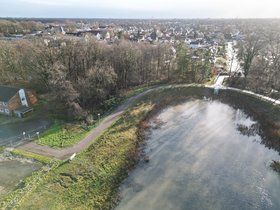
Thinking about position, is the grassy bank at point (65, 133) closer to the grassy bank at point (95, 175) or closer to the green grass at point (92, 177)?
the grassy bank at point (95, 175)

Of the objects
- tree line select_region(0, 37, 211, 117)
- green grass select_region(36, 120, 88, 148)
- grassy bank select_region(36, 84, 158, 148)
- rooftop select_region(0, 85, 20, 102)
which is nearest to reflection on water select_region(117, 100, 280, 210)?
grassy bank select_region(36, 84, 158, 148)

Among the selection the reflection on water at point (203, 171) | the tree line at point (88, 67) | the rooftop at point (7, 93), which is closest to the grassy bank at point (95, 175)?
the reflection on water at point (203, 171)

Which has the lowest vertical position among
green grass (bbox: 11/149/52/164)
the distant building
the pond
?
the pond

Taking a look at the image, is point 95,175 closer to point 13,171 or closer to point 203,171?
point 13,171

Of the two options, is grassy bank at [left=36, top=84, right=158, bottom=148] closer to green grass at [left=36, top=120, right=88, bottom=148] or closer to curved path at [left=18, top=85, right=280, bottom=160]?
green grass at [left=36, top=120, right=88, bottom=148]

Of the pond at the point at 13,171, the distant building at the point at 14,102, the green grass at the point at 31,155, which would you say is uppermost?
the distant building at the point at 14,102

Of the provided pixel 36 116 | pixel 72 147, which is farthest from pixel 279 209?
pixel 36 116
